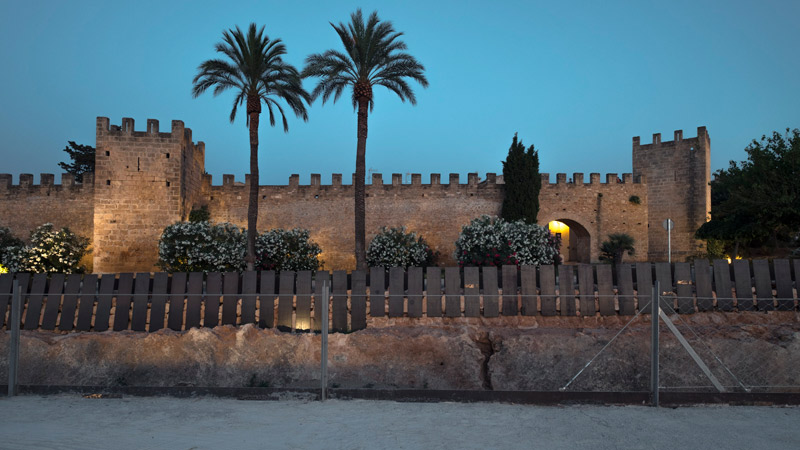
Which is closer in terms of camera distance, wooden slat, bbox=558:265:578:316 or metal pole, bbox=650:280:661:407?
metal pole, bbox=650:280:661:407

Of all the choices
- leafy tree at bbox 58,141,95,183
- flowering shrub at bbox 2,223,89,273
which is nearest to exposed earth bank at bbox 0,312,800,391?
flowering shrub at bbox 2,223,89,273

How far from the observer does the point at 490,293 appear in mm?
7219

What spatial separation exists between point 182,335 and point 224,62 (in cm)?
1366

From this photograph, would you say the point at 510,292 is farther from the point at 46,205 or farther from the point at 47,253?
the point at 46,205

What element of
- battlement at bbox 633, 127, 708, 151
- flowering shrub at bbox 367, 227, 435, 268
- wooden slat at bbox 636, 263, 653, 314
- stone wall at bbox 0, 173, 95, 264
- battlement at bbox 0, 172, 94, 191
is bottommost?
wooden slat at bbox 636, 263, 653, 314

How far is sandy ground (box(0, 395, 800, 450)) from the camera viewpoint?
13.3 feet

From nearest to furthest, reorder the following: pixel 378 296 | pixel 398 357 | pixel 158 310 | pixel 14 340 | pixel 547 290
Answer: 1. pixel 14 340
2. pixel 398 357
3. pixel 158 310
4. pixel 378 296
5. pixel 547 290

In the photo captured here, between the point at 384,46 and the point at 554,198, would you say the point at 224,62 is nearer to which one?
the point at 384,46

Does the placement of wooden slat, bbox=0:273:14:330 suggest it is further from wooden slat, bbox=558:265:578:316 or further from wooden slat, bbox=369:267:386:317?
wooden slat, bbox=558:265:578:316

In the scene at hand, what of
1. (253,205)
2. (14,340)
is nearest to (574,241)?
(253,205)

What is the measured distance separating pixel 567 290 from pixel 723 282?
228 cm

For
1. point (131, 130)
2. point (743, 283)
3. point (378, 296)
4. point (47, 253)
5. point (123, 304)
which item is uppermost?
point (131, 130)

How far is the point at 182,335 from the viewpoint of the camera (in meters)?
6.54

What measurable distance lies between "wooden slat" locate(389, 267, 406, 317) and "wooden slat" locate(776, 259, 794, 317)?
523 cm
